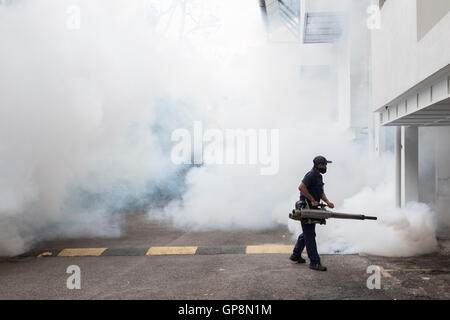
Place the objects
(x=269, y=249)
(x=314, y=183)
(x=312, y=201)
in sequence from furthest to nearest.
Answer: (x=269, y=249)
(x=314, y=183)
(x=312, y=201)

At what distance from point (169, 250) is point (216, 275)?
185cm

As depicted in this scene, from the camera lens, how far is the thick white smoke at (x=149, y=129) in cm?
696

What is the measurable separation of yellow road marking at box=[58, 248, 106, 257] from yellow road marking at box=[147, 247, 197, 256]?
823mm

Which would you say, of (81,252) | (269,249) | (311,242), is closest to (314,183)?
(311,242)

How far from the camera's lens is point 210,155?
1304 centimetres

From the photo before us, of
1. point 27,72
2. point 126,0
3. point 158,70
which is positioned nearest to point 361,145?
point 158,70

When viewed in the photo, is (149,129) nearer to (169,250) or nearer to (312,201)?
(169,250)

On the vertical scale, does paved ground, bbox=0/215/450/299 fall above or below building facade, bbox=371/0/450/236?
below

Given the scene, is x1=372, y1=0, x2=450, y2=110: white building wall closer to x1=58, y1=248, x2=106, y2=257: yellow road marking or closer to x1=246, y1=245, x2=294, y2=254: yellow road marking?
x1=246, y1=245, x2=294, y2=254: yellow road marking

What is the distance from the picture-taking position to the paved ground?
4539mm

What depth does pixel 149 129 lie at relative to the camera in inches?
520

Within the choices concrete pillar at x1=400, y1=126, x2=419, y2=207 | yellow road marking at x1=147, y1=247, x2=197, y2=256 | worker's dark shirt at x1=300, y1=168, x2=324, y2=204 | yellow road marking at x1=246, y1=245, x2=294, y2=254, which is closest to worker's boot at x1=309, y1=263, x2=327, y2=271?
worker's dark shirt at x1=300, y1=168, x2=324, y2=204

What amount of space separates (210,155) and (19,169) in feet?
22.4
